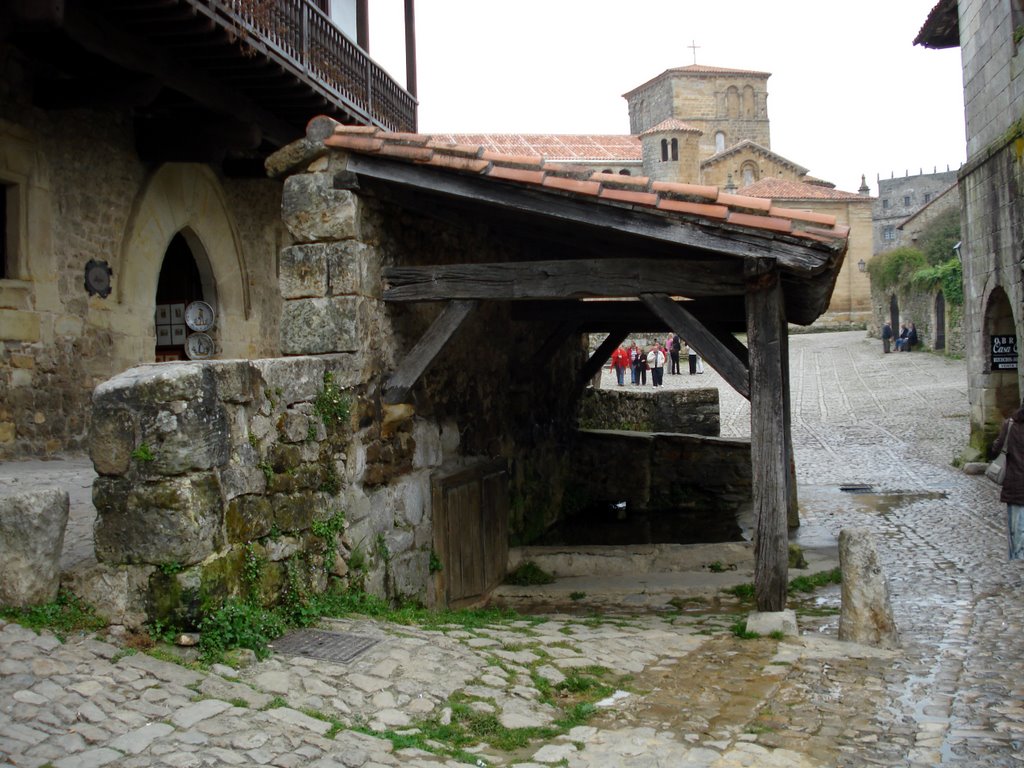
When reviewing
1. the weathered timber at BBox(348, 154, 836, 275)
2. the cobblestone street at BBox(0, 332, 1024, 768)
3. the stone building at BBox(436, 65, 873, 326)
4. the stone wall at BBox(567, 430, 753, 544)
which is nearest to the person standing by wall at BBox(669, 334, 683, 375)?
the stone building at BBox(436, 65, 873, 326)

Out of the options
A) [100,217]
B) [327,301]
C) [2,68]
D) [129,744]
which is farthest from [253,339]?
[129,744]

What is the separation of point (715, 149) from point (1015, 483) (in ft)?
194

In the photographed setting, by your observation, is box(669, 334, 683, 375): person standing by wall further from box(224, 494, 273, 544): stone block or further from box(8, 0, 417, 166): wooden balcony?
box(224, 494, 273, 544): stone block

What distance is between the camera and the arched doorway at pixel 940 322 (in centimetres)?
3167

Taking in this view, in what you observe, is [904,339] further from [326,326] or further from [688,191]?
[326,326]

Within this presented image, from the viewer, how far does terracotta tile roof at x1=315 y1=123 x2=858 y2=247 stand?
5207 millimetres

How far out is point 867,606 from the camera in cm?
535

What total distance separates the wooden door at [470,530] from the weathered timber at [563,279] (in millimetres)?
1535

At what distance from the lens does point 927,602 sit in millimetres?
6621

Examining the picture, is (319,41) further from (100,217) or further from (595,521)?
(595,521)

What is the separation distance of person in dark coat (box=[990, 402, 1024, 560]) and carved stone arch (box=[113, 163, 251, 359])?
25.1 feet

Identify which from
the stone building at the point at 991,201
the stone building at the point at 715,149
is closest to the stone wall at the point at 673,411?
the stone building at the point at 991,201

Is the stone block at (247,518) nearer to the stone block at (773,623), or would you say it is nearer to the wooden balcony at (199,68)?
the stone block at (773,623)

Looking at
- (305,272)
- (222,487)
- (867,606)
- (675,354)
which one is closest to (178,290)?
(305,272)
